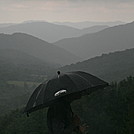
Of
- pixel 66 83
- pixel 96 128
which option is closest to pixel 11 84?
pixel 96 128

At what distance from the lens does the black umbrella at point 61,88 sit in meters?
5.41

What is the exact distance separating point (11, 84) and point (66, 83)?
106 meters

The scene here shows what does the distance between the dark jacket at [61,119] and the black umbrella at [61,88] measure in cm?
15

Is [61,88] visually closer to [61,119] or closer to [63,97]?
[63,97]

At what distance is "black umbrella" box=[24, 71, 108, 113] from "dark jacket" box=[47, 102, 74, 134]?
0.15 metres

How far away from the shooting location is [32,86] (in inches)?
4237

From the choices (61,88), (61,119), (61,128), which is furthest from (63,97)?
(61,128)

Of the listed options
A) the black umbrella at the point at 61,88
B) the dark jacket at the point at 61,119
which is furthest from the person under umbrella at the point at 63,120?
the black umbrella at the point at 61,88

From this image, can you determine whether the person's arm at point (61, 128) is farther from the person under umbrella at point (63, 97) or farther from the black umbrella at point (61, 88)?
the black umbrella at point (61, 88)

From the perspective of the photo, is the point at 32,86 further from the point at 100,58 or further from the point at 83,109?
the point at 83,109

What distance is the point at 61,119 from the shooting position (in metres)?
5.16

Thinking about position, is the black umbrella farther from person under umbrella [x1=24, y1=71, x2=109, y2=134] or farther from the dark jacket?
the dark jacket

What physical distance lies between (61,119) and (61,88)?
606 mm

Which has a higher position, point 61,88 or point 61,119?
point 61,88
